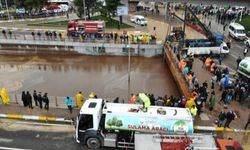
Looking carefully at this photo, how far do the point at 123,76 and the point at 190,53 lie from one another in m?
8.18

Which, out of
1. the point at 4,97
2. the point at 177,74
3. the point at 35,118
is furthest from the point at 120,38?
the point at 35,118

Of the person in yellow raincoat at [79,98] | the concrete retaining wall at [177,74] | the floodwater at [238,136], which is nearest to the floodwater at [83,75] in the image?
the concrete retaining wall at [177,74]

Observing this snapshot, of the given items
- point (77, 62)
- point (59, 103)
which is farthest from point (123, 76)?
point (59, 103)

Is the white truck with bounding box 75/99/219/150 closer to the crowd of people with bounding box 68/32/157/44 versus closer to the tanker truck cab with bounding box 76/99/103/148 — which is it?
the tanker truck cab with bounding box 76/99/103/148

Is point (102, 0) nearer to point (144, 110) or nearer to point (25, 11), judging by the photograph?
point (25, 11)

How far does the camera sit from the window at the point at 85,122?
13.3 meters

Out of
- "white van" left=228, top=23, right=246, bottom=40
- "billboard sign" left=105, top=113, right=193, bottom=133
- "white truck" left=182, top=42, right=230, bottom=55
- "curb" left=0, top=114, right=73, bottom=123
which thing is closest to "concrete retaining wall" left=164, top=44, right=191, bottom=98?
"white truck" left=182, top=42, right=230, bottom=55

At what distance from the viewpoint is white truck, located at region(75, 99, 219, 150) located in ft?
43.1

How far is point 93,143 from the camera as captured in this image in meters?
13.5

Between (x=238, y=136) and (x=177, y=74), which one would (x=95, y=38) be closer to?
(x=177, y=74)

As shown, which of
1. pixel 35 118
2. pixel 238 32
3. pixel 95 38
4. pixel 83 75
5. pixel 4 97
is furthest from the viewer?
pixel 238 32

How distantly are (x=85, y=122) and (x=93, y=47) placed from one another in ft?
65.8

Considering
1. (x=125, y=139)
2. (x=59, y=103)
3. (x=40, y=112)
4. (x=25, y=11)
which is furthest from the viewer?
(x=25, y=11)

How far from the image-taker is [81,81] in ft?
83.2
